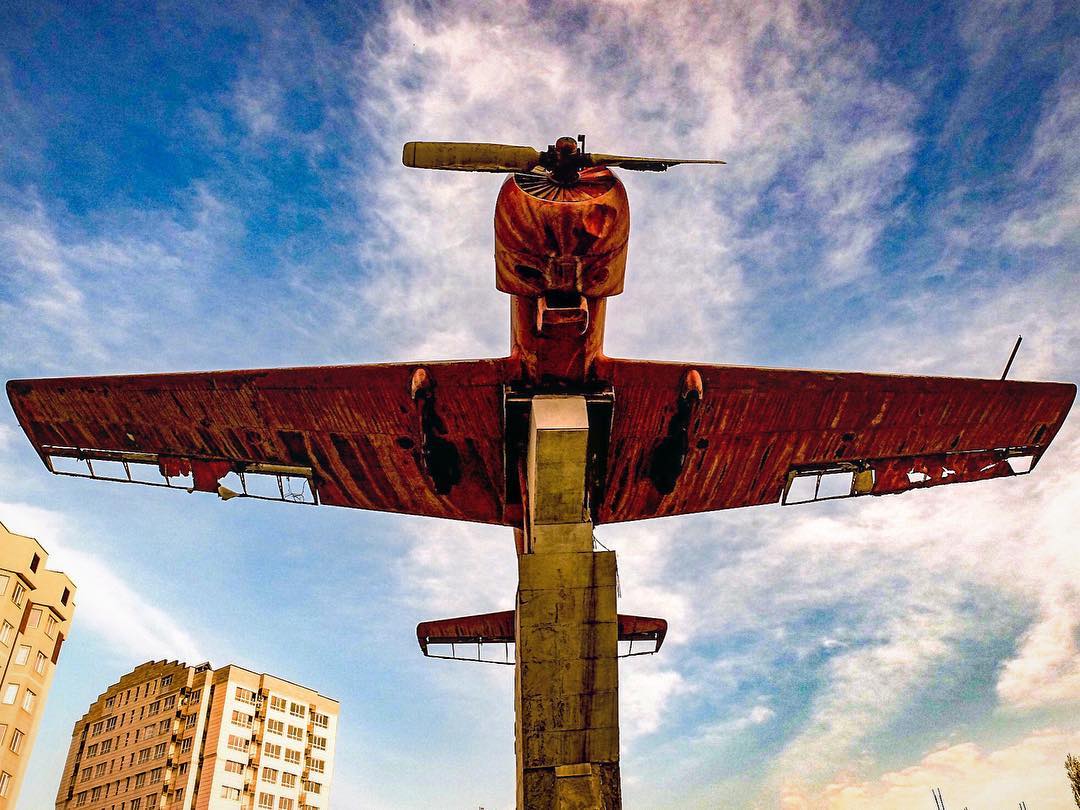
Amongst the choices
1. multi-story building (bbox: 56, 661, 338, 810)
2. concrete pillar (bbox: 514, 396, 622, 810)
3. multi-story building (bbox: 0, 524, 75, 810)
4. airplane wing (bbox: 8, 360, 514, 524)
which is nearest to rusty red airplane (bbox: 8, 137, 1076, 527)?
airplane wing (bbox: 8, 360, 514, 524)

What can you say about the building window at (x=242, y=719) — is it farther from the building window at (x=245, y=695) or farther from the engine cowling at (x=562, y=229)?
the engine cowling at (x=562, y=229)

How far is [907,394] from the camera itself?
12852mm

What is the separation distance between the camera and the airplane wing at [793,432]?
470 inches

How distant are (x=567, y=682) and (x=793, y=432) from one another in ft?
22.1

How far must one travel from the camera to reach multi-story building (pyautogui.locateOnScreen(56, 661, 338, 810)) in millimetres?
49156

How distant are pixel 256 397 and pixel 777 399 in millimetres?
8832

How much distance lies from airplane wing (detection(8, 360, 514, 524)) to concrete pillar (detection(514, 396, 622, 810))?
352 cm

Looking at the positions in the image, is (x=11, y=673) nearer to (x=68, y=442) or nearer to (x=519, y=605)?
(x=68, y=442)

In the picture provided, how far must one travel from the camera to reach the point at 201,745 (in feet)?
163

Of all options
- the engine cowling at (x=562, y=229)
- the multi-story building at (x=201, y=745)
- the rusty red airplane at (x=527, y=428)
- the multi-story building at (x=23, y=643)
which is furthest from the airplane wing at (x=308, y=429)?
the multi-story building at (x=201, y=745)

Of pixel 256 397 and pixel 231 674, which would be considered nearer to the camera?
pixel 256 397

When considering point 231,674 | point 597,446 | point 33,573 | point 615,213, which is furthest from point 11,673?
point 615,213

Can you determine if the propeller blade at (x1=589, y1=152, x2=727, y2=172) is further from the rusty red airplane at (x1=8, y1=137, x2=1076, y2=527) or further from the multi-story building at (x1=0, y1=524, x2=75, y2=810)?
the multi-story building at (x1=0, y1=524, x2=75, y2=810)

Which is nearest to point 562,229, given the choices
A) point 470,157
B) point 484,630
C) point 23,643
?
point 470,157
